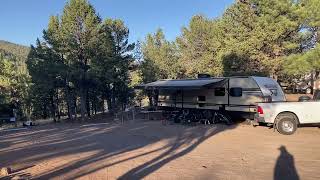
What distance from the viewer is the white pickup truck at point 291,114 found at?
628 inches

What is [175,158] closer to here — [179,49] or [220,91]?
[220,91]

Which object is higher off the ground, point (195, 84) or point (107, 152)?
point (195, 84)

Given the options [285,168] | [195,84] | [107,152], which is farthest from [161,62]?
[285,168]

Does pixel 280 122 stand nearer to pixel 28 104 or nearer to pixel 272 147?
pixel 272 147

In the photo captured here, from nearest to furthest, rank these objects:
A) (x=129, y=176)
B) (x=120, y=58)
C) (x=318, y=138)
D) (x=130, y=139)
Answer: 1. (x=129, y=176)
2. (x=318, y=138)
3. (x=130, y=139)
4. (x=120, y=58)

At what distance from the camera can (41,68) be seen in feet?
140

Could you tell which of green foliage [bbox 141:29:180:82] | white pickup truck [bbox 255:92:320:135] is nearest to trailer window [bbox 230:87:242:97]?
white pickup truck [bbox 255:92:320:135]

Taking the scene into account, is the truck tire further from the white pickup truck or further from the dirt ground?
the dirt ground

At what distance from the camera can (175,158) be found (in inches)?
434

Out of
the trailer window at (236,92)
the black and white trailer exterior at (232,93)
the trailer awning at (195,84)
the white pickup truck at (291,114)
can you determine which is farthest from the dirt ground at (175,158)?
the trailer awning at (195,84)

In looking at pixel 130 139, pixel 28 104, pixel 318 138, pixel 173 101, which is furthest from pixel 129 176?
pixel 28 104

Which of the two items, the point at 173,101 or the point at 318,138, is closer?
the point at 318,138

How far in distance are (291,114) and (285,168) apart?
7.30m

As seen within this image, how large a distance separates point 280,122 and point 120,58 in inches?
1129
